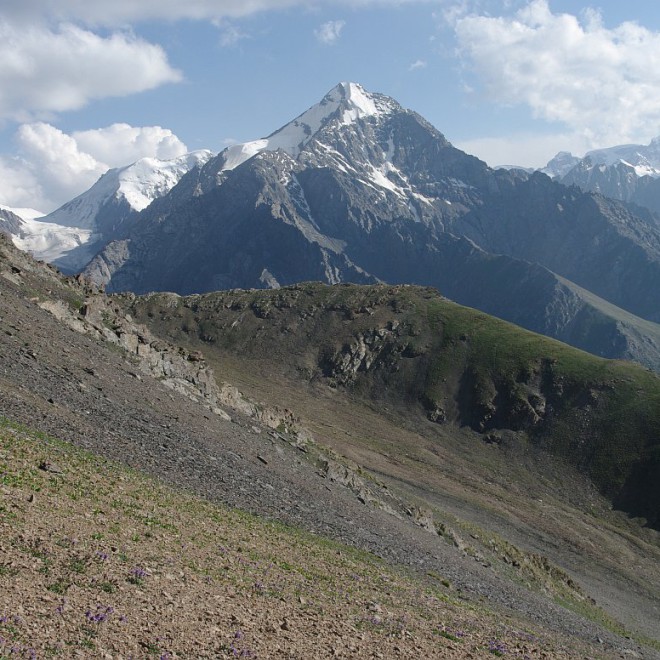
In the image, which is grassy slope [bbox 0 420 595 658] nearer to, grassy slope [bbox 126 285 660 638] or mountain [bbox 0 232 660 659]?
mountain [bbox 0 232 660 659]

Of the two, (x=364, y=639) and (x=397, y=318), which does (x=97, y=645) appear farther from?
(x=397, y=318)

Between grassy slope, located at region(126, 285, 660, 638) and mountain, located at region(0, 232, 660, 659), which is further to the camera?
grassy slope, located at region(126, 285, 660, 638)

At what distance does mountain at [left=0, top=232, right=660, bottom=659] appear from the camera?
2052 cm

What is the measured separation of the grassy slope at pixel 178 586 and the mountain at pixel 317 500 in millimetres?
112

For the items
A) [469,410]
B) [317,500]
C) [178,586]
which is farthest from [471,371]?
[178,586]

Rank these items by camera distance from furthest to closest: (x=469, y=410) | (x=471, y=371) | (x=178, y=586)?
(x=471, y=371) < (x=469, y=410) < (x=178, y=586)

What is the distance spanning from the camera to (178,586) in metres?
21.0

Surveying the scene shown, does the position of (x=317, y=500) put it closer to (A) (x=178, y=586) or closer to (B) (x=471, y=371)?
(A) (x=178, y=586)

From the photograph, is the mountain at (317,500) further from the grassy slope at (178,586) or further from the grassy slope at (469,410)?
the grassy slope at (469,410)

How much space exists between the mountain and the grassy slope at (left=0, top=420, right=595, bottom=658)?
0.11m

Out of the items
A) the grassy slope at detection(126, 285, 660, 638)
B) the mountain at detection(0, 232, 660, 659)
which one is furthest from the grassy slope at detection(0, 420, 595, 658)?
the grassy slope at detection(126, 285, 660, 638)

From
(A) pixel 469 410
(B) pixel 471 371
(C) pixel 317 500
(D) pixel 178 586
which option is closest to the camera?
(D) pixel 178 586

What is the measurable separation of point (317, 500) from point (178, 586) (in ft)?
96.2

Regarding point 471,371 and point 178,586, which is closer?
point 178,586
